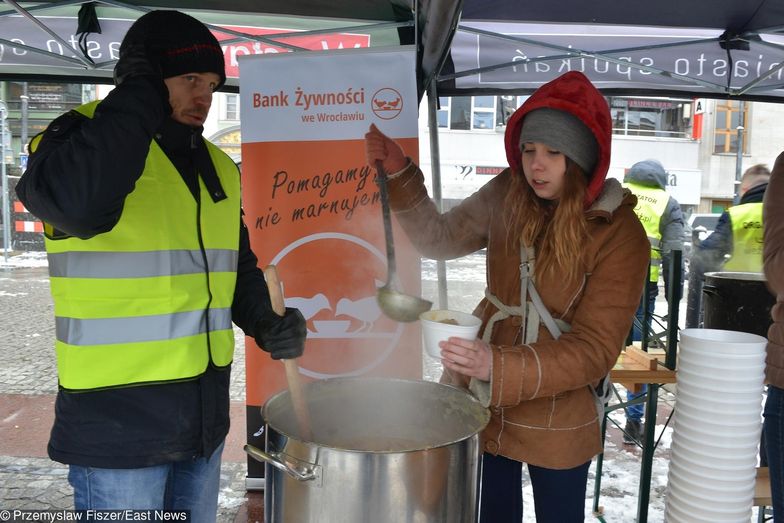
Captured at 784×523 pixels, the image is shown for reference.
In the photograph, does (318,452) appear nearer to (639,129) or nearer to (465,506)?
(465,506)

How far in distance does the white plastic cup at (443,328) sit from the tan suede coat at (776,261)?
103cm

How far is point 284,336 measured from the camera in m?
1.66

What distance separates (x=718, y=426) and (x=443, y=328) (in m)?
1.02

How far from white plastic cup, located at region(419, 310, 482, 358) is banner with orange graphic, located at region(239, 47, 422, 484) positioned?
1040mm

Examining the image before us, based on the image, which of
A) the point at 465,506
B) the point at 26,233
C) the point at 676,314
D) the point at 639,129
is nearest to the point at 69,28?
the point at 465,506

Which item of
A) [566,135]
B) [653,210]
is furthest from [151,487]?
[653,210]

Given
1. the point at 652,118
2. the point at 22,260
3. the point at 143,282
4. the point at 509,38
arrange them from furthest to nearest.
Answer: the point at 652,118 < the point at 22,260 < the point at 509,38 < the point at 143,282

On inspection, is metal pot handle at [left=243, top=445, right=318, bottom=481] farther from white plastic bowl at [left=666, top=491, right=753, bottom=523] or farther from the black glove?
white plastic bowl at [left=666, top=491, right=753, bottom=523]

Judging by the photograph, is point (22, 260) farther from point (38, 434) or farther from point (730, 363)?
point (730, 363)

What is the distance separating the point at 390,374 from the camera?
9.50 feet

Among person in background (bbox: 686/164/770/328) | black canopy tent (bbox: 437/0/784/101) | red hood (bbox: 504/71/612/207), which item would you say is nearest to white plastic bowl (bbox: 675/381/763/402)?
red hood (bbox: 504/71/612/207)

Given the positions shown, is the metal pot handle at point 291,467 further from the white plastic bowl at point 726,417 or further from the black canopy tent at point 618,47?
the black canopy tent at point 618,47

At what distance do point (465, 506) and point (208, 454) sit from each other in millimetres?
718

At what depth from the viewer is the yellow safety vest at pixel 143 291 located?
1.43 m
